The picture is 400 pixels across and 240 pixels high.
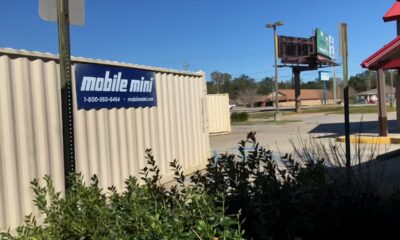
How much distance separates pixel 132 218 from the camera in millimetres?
3381

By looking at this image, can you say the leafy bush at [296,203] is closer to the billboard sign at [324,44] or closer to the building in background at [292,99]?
the billboard sign at [324,44]

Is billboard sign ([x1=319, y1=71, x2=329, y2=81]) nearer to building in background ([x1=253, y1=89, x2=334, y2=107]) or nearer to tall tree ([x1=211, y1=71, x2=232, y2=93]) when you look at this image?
building in background ([x1=253, y1=89, x2=334, y2=107])

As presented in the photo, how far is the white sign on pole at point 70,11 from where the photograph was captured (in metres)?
4.18

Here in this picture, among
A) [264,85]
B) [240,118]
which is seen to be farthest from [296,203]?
[264,85]

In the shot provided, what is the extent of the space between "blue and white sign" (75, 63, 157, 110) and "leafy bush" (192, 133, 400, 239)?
3.63m

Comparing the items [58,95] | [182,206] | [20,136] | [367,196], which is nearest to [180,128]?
[58,95]

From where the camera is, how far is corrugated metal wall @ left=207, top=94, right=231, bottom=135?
2566 cm

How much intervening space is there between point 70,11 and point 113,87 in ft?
13.5

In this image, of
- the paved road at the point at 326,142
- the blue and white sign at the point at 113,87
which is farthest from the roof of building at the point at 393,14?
the blue and white sign at the point at 113,87

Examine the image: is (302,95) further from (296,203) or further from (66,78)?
(296,203)

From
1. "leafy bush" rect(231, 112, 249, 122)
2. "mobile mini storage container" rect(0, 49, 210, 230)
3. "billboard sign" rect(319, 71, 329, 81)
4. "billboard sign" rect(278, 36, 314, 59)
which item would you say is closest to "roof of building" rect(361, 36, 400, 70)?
"mobile mini storage container" rect(0, 49, 210, 230)

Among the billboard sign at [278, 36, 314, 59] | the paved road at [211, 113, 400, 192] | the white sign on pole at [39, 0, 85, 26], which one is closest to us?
the white sign on pole at [39, 0, 85, 26]

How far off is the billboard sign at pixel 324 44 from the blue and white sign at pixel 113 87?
46348 millimetres

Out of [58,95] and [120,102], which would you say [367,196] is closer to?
[58,95]
